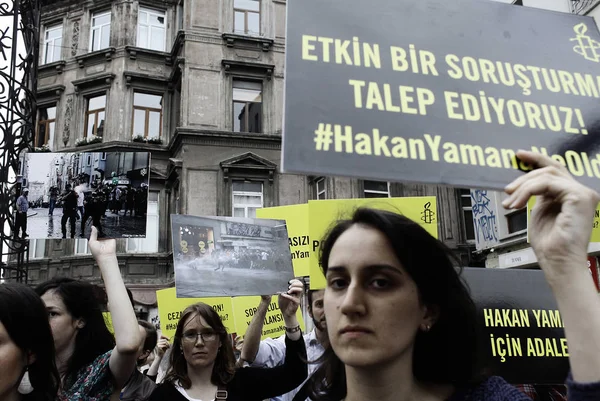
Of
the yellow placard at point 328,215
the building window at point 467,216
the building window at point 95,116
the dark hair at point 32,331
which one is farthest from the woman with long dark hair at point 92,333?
the building window at point 95,116

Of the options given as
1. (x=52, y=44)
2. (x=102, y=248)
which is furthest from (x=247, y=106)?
(x=102, y=248)

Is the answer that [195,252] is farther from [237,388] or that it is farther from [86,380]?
[86,380]

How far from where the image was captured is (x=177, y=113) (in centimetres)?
1820

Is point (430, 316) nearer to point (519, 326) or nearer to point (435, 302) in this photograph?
point (435, 302)

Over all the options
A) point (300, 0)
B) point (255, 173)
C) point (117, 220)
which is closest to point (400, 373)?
point (300, 0)

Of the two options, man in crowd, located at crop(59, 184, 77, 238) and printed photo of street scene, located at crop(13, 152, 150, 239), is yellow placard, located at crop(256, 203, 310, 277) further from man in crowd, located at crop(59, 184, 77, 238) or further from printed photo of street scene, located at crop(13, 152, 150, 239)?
man in crowd, located at crop(59, 184, 77, 238)

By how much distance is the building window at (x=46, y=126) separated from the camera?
63.6ft

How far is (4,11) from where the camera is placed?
16.9 feet

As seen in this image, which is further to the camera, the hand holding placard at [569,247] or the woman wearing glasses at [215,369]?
the woman wearing glasses at [215,369]

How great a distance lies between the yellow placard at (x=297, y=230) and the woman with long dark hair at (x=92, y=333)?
232 centimetres

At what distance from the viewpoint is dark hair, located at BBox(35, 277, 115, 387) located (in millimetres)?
2654

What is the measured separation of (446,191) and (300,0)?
17.5 m

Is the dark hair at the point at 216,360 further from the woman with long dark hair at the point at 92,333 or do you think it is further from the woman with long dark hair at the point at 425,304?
the woman with long dark hair at the point at 425,304

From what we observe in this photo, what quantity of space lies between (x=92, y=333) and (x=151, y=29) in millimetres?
18671
